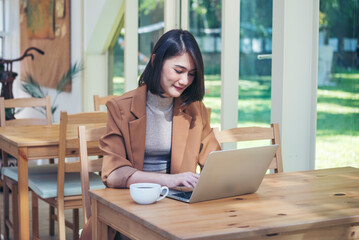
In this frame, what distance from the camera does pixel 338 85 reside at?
116 inches

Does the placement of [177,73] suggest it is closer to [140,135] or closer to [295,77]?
[140,135]

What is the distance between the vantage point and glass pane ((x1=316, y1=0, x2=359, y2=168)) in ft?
9.30

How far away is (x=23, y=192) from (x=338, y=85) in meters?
1.71

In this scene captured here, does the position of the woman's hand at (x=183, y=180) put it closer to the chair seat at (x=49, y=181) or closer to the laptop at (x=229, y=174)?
the laptop at (x=229, y=174)

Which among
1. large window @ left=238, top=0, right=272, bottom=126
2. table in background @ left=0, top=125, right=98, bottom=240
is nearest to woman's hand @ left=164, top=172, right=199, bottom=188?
table in background @ left=0, top=125, right=98, bottom=240

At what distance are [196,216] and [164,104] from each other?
27.0 inches

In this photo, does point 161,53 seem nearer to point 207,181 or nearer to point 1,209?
point 207,181

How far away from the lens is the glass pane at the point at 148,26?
486 centimetres

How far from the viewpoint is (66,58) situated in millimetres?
6035

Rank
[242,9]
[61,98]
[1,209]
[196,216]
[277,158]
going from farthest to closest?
[61,98]
[1,209]
[242,9]
[277,158]
[196,216]

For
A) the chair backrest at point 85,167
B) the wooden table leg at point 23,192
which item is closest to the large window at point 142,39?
the wooden table leg at point 23,192

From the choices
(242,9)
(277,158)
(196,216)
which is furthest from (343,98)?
(196,216)

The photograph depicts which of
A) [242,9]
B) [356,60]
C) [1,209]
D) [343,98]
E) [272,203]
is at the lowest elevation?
[1,209]

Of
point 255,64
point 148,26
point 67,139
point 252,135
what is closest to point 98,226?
point 252,135
